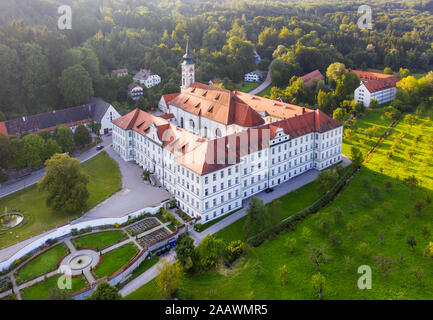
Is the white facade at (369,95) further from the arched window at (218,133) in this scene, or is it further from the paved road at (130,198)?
the paved road at (130,198)

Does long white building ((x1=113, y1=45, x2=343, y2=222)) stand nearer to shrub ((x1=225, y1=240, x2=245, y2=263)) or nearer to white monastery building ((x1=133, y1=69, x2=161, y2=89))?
shrub ((x1=225, y1=240, x2=245, y2=263))

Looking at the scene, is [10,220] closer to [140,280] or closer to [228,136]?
[140,280]

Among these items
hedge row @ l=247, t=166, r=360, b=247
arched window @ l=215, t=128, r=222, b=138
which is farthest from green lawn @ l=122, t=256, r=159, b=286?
arched window @ l=215, t=128, r=222, b=138

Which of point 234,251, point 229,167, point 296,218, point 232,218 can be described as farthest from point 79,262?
point 296,218

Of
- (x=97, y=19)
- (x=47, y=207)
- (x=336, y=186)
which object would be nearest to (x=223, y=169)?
(x=336, y=186)

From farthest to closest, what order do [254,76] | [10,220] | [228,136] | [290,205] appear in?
[254,76] → [290,205] → [228,136] → [10,220]
